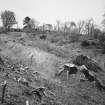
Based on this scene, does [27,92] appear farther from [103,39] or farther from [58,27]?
[58,27]

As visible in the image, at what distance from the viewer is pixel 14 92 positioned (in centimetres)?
526

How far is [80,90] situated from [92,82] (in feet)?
6.15

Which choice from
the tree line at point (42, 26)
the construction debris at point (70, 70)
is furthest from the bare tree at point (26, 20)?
the construction debris at point (70, 70)

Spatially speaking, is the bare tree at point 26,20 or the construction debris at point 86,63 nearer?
the construction debris at point 86,63

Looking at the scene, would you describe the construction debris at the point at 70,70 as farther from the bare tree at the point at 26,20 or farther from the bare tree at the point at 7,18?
the bare tree at the point at 26,20

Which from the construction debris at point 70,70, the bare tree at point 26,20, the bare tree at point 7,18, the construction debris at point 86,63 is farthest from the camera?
the bare tree at point 26,20

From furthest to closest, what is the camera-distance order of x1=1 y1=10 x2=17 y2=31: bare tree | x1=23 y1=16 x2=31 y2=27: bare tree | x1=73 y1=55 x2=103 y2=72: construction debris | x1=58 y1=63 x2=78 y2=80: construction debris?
x1=23 y1=16 x2=31 y2=27: bare tree, x1=1 y1=10 x2=17 y2=31: bare tree, x1=73 y1=55 x2=103 y2=72: construction debris, x1=58 y1=63 x2=78 y2=80: construction debris

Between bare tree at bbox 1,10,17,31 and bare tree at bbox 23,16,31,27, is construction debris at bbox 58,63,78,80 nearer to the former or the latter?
bare tree at bbox 1,10,17,31

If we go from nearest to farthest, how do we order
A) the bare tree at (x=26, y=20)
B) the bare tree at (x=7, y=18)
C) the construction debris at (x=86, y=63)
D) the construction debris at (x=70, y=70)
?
the construction debris at (x=70, y=70) → the construction debris at (x=86, y=63) → the bare tree at (x=7, y=18) → the bare tree at (x=26, y=20)

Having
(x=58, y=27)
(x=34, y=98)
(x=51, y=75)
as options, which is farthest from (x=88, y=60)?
(x=58, y=27)

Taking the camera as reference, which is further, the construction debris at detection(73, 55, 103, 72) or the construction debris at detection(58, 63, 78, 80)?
the construction debris at detection(73, 55, 103, 72)

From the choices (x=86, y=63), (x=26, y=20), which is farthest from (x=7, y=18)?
(x=86, y=63)

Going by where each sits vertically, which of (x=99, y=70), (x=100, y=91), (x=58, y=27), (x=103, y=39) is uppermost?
(x=58, y=27)

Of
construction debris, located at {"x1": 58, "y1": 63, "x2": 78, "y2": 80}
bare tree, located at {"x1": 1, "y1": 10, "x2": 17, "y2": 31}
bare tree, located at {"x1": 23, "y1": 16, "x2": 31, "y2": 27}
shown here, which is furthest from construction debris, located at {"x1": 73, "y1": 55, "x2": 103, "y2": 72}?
bare tree, located at {"x1": 23, "y1": 16, "x2": 31, "y2": 27}
